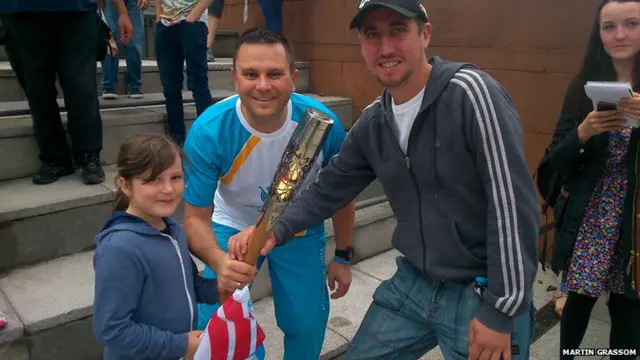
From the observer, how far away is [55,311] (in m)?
2.42

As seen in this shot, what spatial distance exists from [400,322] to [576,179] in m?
1.11

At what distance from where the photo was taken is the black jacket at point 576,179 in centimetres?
222

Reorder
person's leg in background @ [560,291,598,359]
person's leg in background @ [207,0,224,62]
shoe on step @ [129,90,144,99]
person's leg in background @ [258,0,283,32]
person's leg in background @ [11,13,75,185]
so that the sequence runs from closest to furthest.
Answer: person's leg in background @ [560,291,598,359] < person's leg in background @ [11,13,75,185] < shoe on step @ [129,90,144,99] < person's leg in background @ [258,0,283,32] < person's leg in background @ [207,0,224,62]

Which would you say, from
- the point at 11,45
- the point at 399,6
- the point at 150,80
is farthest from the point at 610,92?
the point at 150,80

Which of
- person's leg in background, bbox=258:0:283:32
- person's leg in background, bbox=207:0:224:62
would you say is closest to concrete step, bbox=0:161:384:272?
person's leg in background, bbox=258:0:283:32

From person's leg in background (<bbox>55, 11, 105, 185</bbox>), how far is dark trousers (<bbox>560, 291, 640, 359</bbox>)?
9.01 feet

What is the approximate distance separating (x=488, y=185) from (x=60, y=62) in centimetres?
280

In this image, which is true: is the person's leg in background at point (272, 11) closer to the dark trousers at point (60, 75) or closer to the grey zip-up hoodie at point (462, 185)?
the dark trousers at point (60, 75)

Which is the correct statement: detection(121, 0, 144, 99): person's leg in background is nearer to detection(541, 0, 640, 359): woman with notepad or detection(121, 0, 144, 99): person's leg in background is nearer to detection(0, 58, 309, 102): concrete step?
detection(0, 58, 309, 102): concrete step

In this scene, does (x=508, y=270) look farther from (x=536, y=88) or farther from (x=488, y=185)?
(x=536, y=88)

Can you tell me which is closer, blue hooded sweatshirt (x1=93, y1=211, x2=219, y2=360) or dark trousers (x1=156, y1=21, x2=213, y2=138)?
blue hooded sweatshirt (x1=93, y1=211, x2=219, y2=360)

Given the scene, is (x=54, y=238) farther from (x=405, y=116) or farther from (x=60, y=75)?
(x=405, y=116)

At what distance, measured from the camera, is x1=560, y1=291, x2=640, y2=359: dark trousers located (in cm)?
237

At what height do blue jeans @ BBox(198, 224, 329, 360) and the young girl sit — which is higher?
the young girl
